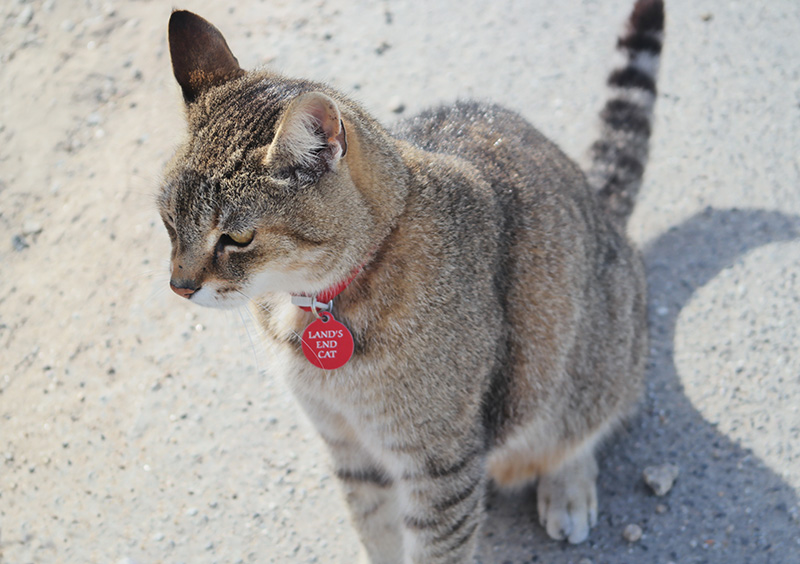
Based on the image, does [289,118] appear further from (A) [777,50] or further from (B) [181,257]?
(A) [777,50]

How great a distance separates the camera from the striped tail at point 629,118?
11.4ft

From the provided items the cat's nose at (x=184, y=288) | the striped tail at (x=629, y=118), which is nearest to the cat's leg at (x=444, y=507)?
the cat's nose at (x=184, y=288)

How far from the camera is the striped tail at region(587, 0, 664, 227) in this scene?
3.48 meters

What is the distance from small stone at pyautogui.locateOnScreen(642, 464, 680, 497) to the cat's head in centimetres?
176

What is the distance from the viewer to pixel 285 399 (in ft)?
11.6

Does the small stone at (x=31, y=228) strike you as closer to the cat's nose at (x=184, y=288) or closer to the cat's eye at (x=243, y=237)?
the cat's nose at (x=184, y=288)

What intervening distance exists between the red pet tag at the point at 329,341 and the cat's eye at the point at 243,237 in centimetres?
38

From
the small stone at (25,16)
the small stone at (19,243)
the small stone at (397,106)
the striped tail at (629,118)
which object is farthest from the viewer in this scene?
the small stone at (25,16)

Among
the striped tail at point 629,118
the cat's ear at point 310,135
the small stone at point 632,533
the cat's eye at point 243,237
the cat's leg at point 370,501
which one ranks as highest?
the cat's ear at point 310,135

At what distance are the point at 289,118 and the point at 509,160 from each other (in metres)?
1.11

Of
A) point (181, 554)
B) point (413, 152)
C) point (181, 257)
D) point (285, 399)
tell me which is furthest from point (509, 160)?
point (181, 554)

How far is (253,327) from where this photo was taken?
9.66ft

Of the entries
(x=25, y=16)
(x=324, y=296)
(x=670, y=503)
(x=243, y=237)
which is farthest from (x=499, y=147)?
(x=25, y=16)

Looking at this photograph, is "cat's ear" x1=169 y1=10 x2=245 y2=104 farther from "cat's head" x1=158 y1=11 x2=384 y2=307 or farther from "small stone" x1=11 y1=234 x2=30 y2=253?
"small stone" x1=11 y1=234 x2=30 y2=253
